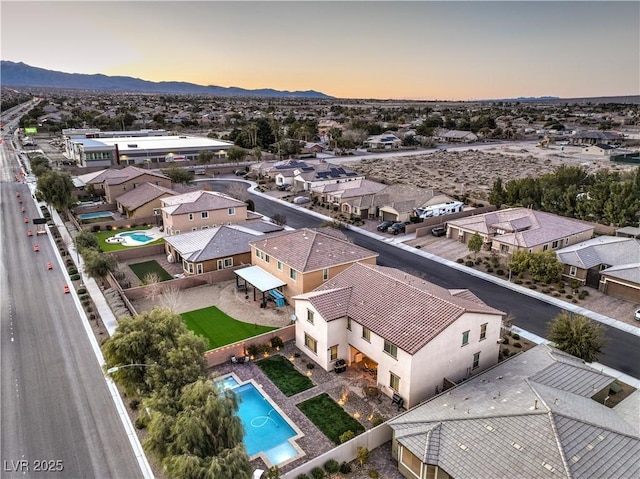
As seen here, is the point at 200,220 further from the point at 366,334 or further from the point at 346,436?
the point at 346,436

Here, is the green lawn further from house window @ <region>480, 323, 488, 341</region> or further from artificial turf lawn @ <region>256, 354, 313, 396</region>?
house window @ <region>480, 323, 488, 341</region>

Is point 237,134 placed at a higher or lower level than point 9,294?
higher

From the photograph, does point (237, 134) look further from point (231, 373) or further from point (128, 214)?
point (231, 373)

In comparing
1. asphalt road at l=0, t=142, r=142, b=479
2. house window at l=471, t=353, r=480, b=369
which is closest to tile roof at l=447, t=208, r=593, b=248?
house window at l=471, t=353, r=480, b=369

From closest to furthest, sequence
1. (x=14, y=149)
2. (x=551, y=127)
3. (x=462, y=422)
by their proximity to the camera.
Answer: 1. (x=462, y=422)
2. (x=14, y=149)
3. (x=551, y=127)

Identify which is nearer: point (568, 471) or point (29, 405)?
point (568, 471)

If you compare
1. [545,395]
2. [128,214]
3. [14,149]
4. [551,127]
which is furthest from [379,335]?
[551,127]

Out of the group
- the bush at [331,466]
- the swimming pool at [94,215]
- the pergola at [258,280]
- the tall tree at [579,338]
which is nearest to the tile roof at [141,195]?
the swimming pool at [94,215]
